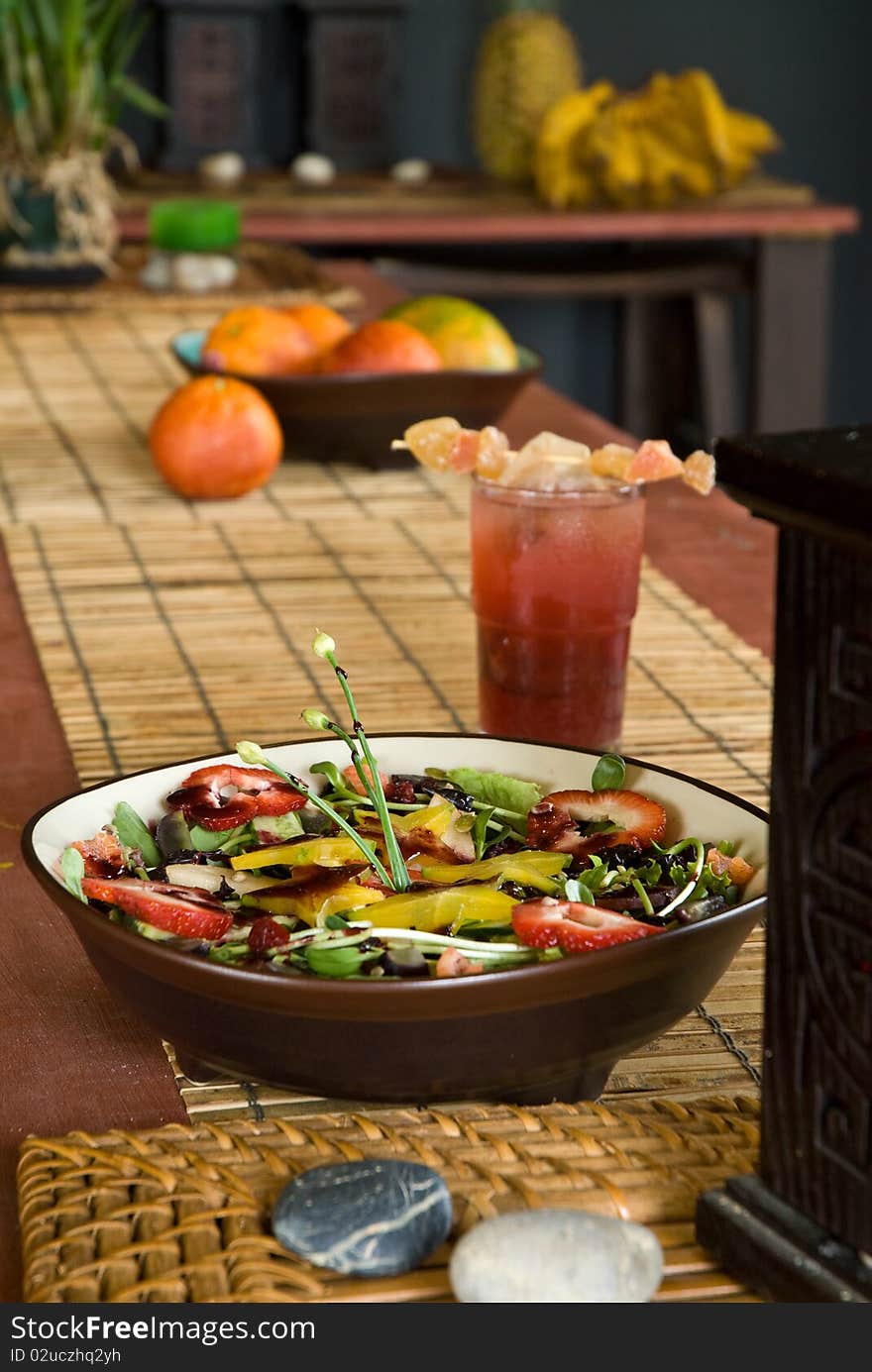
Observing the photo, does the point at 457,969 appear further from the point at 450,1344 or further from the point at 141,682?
the point at 141,682

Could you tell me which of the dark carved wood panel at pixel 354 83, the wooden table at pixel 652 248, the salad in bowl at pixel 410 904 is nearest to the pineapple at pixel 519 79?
the wooden table at pixel 652 248

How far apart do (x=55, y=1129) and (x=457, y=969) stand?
16 centimetres

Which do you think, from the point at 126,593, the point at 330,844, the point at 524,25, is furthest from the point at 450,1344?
the point at 524,25

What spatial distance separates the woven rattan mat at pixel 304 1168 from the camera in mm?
512

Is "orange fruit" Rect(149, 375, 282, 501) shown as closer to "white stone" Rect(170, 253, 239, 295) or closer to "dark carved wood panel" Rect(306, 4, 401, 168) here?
"white stone" Rect(170, 253, 239, 295)

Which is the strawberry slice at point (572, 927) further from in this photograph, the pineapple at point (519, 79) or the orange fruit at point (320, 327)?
the pineapple at point (519, 79)

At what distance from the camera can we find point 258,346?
1.54 meters

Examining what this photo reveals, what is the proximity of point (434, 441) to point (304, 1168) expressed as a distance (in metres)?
0.46

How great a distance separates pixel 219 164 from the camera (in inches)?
137

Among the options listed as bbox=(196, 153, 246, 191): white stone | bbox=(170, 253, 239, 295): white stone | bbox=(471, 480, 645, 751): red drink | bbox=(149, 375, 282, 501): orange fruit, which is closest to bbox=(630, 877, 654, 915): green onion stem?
bbox=(471, 480, 645, 751): red drink

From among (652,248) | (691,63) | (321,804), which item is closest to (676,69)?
(691,63)

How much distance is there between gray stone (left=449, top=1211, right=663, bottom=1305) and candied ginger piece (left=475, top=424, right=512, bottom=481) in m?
0.49

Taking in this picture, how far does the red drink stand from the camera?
36.1 inches

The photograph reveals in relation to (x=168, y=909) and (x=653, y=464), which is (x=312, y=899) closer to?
(x=168, y=909)
